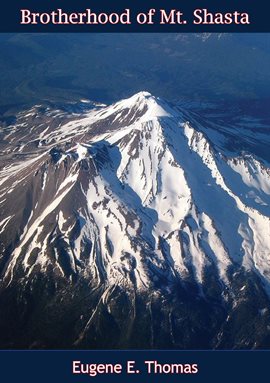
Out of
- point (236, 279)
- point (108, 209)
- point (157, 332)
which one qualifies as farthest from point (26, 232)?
point (236, 279)

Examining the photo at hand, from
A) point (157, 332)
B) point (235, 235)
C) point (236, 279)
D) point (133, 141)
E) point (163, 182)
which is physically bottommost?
point (157, 332)

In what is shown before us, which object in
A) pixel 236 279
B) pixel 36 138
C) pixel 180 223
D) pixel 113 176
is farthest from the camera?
pixel 36 138

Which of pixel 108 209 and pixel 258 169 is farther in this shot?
pixel 258 169

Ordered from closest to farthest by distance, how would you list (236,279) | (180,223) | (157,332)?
(157,332) < (236,279) < (180,223)

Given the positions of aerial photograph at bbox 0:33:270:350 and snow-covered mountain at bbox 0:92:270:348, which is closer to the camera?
aerial photograph at bbox 0:33:270:350

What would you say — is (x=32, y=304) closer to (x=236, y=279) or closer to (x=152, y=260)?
(x=152, y=260)

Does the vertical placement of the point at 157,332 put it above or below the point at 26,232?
below

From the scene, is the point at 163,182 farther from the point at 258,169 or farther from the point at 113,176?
Answer: the point at 258,169

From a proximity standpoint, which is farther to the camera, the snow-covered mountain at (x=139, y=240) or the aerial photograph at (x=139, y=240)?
the snow-covered mountain at (x=139, y=240)
